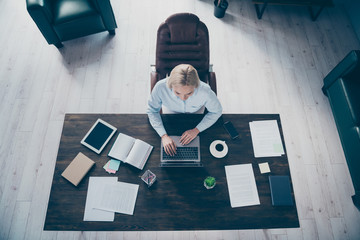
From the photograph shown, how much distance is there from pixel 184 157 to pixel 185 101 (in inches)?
17.9

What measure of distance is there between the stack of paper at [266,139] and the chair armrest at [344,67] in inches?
51.3

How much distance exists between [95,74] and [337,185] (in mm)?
3231

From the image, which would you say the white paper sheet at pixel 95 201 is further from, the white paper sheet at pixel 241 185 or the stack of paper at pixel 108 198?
the white paper sheet at pixel 241 185

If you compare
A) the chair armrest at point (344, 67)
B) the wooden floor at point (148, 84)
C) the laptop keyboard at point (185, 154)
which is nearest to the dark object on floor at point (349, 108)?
the chair armrest at point (344, 67)

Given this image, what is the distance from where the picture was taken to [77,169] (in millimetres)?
1577

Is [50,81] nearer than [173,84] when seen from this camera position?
No

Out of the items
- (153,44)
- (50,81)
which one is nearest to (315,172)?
(153,44)

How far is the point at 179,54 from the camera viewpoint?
1954 mm

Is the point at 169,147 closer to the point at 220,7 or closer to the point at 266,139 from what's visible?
the point at 266,139

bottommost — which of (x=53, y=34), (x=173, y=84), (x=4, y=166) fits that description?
(x=4, y=166)

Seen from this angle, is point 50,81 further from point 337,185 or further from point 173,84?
point 337,185

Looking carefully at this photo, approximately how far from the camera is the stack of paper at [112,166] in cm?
160

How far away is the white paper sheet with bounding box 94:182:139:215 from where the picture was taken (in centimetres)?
152

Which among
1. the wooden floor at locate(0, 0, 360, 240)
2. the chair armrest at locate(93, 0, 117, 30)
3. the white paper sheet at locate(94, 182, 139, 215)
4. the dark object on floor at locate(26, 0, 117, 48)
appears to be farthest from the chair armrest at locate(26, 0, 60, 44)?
the white paper sheet at locate(94, 182, 139, 215)
